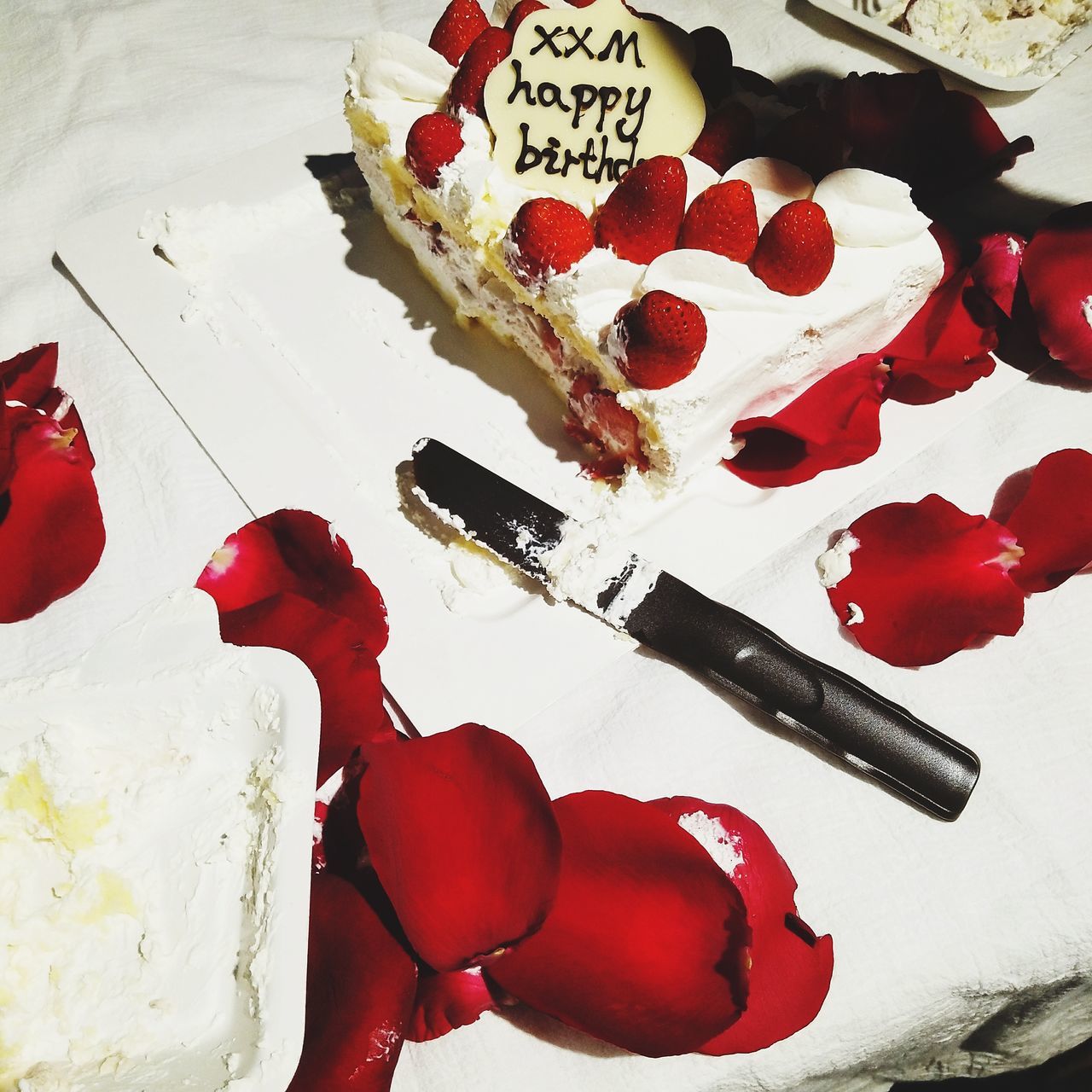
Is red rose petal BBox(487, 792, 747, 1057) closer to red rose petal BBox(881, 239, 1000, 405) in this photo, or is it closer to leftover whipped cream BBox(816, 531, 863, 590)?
leftover whipped cream BBox(816, 531, 863, 590)

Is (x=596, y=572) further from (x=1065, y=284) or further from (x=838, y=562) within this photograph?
(x=1065, y=284)

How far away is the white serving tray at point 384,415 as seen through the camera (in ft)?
4.03

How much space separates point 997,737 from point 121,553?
4.22ft

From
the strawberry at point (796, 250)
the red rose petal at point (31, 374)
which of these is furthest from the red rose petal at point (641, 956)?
the red rose petal at point (31, 374)

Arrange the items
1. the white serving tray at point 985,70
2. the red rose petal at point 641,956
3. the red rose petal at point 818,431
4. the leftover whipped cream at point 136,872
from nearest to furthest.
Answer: the leftover whipped cream at point 136,872 < the red rose petal at point 641,956 < the red rose petal at point 818,431 < the white serving tray at point 985,70

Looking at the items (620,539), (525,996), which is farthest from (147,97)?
(525,996)

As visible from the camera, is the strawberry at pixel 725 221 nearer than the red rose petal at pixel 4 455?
No

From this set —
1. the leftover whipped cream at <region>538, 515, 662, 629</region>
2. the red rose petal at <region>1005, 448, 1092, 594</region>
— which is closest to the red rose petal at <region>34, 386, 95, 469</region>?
the leftover whipped cream at <region>538, 515, 662, 629</region>

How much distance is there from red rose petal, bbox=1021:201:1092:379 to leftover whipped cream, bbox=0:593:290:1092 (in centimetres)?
127

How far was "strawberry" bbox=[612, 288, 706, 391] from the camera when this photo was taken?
115cm

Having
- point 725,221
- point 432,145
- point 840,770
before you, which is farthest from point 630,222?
point 840,770

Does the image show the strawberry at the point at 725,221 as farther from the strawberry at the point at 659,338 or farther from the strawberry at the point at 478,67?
the strawberry at the point at 478,67

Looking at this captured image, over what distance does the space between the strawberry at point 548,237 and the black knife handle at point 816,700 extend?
50 centimetres

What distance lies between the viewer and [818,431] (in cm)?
131
